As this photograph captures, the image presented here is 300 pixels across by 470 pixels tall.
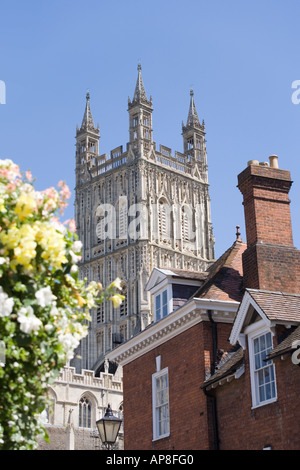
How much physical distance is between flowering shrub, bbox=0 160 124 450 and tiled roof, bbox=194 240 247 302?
9.75m

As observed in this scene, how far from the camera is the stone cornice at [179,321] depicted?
17094 millimetres

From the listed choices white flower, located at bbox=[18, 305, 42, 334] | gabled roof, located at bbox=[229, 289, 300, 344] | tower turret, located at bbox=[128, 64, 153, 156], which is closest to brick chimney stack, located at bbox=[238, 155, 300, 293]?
gabled roof, located at bbox=[229, 289, 300, 344]

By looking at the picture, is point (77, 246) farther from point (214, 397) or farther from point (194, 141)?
point (194, 141)

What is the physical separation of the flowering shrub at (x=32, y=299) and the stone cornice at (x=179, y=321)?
8701 mm

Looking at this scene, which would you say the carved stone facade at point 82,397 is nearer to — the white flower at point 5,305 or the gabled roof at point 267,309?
the gabled roof at point 267,309

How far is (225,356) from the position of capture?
669 inches

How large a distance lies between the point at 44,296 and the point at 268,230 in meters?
10.4

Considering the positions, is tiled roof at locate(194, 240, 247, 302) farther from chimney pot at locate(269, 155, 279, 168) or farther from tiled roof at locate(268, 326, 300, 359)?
tiled roof at locate(268, 326, 300, 359)

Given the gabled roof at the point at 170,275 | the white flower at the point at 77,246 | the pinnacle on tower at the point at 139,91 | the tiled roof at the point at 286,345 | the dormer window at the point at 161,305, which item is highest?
the pinnacle on tower at the point at 139,91

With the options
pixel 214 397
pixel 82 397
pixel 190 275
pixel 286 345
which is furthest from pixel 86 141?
pixel 286 345

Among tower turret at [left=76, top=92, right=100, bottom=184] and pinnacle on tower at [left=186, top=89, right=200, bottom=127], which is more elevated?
pinnacle on tower at [left=186, top=89, right=200, bottom=127]

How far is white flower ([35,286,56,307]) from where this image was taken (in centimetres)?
766

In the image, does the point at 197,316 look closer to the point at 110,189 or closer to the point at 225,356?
the point at 225,356
